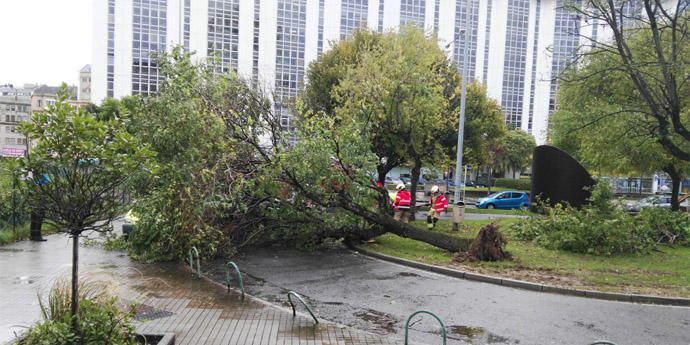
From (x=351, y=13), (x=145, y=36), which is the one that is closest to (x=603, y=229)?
(x=351, y=13)

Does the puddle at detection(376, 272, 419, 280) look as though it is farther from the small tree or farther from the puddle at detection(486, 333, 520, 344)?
the small tree

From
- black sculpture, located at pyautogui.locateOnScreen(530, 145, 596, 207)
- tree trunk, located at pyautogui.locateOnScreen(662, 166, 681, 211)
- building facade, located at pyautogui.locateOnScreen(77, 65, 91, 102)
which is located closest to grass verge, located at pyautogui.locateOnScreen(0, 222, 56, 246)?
black sculpture, located at pyautogui.locateOnScreen(530, 145, 596, 207)

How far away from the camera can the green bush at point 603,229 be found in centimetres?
1396

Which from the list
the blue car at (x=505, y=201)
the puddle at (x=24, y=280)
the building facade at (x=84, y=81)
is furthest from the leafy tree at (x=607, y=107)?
the building facade at (x=84, y=81)

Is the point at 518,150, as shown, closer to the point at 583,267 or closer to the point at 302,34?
the point at 302,34

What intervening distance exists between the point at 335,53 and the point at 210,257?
67.0 ft

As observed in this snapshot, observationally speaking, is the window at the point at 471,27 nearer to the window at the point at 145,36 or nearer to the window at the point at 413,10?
the window at the point at 413,10

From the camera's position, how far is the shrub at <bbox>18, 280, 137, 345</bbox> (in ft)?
15.5

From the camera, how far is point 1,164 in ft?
16.3

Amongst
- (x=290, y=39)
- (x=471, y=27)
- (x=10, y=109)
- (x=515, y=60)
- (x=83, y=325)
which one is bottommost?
(x=83, y=325)

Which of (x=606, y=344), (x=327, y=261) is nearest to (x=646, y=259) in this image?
(x=327, y=261)

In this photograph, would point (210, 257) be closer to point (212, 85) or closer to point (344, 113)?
point (212, 85)

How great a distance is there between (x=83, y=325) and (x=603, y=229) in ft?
43.9

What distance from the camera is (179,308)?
8.05 metres
